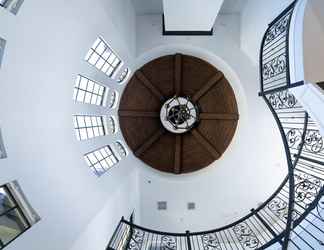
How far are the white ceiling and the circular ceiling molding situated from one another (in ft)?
5.77

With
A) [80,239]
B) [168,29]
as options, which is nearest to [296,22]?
[80,239]

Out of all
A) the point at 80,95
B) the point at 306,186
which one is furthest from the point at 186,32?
the point at 306,186

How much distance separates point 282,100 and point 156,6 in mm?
6598

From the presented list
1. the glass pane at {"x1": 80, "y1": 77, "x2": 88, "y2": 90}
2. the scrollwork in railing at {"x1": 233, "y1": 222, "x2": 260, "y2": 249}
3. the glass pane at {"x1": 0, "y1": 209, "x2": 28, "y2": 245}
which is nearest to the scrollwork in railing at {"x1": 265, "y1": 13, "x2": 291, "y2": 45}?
the glass pane at {"x1": 80, "y1": 77, "x2": 88, "y2": 90}

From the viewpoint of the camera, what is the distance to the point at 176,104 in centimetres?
1090

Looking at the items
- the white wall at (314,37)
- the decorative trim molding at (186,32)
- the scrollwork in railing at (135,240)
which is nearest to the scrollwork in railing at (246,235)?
the scrollwork in railing at (135,240)

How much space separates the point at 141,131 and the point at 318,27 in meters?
7.59

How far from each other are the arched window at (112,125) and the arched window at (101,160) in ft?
2.26

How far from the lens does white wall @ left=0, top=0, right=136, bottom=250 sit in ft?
11.5

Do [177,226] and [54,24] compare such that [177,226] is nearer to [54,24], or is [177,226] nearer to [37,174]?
[37,174]

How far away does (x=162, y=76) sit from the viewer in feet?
36.4

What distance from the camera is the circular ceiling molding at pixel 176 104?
36.1 feet

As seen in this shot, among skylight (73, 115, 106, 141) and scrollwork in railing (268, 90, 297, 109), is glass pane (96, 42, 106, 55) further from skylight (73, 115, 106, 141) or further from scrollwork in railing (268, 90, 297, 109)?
scrollwork in railing (268, 90, 297, 109)

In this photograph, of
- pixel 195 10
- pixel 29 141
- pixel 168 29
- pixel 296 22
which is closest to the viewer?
pixel 29 141
